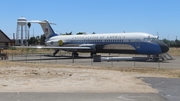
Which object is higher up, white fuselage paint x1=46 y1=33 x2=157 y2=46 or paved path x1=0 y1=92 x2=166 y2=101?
white fuselage paint x1=46 y1=33 x2=157 y2=46

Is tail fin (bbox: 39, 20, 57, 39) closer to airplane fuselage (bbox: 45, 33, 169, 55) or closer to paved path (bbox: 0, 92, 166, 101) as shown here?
airplane fuselage (bbox: 45, 33, 169, 55)

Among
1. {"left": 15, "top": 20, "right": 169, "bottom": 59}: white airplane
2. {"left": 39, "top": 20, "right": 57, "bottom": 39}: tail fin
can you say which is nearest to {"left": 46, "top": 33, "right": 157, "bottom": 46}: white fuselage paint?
{"left": 15, "top": 20, "right": 169, "bottom": 59}: white airplane

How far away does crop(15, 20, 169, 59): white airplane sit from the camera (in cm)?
3884

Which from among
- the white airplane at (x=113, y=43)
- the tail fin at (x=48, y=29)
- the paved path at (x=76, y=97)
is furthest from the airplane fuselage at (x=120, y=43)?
the paved path at (x=76, y=97)

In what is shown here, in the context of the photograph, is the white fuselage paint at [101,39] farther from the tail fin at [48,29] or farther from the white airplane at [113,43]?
the tail fin at [48,29]

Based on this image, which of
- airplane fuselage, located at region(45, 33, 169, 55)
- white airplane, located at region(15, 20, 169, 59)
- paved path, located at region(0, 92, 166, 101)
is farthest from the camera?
white airplane, located at region(15, 20, 169, 59)

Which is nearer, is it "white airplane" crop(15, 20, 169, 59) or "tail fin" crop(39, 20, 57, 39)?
"white airplane" crop(15, 20, 169, 59)

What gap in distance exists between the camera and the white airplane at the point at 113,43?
38844 mm

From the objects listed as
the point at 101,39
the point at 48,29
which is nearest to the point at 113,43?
the point at 101,39

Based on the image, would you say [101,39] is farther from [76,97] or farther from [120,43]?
[76,97]

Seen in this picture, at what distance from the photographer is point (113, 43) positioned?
1737 inches

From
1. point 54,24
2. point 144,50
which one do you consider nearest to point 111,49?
point 144,50

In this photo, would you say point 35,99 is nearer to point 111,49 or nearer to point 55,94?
point 55,94

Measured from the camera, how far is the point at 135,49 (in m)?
40.8
